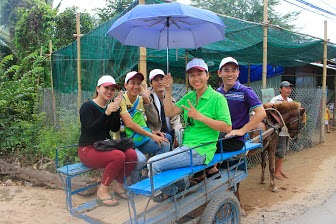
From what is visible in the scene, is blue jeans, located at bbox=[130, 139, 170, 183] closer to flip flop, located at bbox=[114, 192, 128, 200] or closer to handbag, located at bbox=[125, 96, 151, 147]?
handbag, located at bbox=[125, 96, 151, 147]

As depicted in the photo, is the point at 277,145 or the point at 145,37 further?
the point at 277,145

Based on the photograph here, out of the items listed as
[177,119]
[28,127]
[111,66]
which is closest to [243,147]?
[177,119]

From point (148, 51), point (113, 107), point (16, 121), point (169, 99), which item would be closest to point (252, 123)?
point (169, 99)

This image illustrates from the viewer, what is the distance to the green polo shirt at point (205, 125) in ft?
9.55

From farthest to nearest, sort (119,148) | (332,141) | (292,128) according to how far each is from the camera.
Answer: (332,141)
(292,128)
(119,148)

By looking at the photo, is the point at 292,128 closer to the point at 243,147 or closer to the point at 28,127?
the point at 243,147

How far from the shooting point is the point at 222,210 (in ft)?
10.7

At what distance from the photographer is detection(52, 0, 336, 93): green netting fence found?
21.3 ft

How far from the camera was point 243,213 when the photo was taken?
4.25 metres

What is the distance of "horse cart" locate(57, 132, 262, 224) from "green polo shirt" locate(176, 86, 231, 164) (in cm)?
17

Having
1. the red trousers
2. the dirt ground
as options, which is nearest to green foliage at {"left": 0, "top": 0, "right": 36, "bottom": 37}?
the dirt ground

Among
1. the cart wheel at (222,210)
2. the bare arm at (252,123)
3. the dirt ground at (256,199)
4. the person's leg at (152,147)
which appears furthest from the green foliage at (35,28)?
the cart wheel at (222,210)

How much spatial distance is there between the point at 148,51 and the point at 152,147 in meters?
4.87

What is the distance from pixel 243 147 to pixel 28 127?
18.0ft
